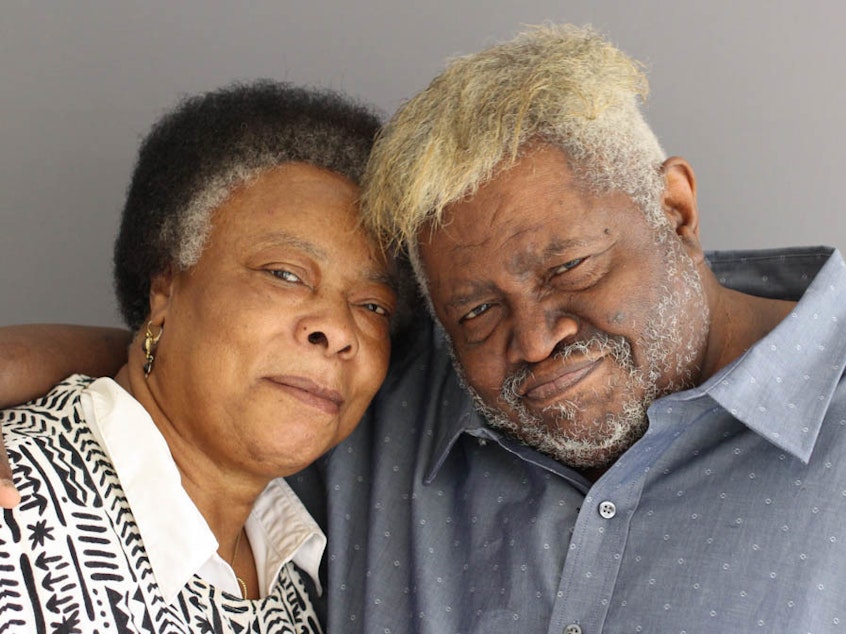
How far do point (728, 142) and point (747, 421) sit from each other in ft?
3.47

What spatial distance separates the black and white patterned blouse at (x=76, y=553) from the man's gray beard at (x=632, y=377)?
59 centimetres

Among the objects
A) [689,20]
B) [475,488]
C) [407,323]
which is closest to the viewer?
[475,488]

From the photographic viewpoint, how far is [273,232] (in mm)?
1975

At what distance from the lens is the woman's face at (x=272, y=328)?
1.91 meters

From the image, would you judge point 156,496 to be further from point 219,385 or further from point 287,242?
point 287,242

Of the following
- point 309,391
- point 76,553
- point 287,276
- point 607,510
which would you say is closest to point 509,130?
point 287,276

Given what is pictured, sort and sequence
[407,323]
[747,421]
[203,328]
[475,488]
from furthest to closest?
[407,323]
[475,488]
[203,328]
[747,421]

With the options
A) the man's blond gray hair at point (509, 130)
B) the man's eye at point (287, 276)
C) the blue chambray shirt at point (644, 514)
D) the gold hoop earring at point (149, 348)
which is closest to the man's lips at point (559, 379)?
the blue chambray shirt at point (644, 514)

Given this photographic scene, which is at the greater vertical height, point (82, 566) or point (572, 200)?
point (572, 200)

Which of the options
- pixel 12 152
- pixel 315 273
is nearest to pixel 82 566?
pixel 315 273

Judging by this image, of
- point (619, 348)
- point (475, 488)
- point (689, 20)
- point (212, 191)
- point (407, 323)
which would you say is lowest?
point (475, 488)

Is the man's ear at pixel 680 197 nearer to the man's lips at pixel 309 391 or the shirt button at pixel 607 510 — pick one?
the shirt button at pixel 607 510

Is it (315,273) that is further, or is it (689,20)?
(689,20)

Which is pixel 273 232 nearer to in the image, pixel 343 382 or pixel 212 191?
pixel 212 191
